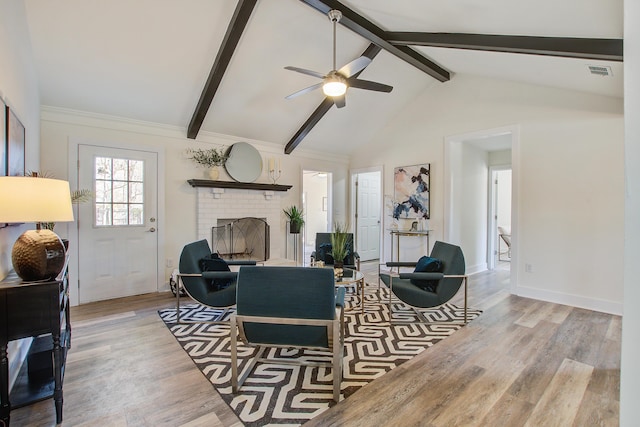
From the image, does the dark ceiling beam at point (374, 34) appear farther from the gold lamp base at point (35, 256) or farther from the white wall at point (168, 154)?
the gold lamp base at point (35, 256)

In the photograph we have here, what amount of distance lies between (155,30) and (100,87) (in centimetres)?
108

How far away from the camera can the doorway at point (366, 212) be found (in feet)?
22.6

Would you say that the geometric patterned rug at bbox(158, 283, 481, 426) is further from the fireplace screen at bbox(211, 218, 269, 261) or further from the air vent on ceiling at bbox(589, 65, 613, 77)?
the air vent on ceiling at bbox(589, 65, 613, 77)

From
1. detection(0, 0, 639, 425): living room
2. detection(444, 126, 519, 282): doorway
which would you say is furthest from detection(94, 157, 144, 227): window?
detection(444, 126, 519, 282): doorway

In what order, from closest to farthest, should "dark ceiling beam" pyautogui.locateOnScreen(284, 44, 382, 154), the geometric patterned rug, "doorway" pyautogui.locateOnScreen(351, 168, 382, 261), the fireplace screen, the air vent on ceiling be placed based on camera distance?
Result: 1. the geometric patterned rug
2. the air vent on ceiling
3. "dark ceiling beam" pyautogui.locateOnScreen(284, 44, 382, 154)
4. the fireplace screen
5. "doorway" pyautogui.locateOnScreen(351, 168, 382, 261)

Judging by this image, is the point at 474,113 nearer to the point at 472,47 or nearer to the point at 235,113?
the point at 472,47

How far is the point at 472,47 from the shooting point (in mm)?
3264

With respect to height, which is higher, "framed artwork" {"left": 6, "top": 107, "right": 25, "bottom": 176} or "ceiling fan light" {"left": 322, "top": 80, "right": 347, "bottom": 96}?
"ceiling fan light" {"left": 322, "top": 80, "right": 347, "bottom": 96}

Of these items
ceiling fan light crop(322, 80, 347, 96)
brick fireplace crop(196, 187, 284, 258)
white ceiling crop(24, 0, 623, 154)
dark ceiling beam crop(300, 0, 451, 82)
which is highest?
dark ceiling beam crop(300, 0, 451, 82)

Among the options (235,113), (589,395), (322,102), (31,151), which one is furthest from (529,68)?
(31,151)

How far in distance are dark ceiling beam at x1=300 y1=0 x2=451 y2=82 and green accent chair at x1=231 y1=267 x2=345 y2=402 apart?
271 cm

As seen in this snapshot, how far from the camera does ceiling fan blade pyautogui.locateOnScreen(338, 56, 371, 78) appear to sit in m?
2.98

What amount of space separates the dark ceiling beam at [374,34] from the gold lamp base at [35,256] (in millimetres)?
2951

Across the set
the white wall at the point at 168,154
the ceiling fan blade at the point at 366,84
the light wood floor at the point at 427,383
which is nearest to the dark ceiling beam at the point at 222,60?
the white wall at the point at 168,154
